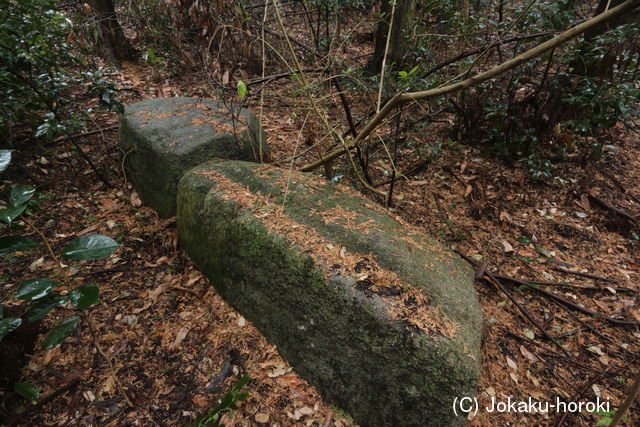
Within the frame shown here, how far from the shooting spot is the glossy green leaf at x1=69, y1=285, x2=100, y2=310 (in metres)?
1.23

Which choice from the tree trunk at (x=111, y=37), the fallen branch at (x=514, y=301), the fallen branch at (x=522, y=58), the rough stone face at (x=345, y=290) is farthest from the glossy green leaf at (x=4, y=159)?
the tree trunk at (x=111, y=37)

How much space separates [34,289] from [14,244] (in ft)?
0.60

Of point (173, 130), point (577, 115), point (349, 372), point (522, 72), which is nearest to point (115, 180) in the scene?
point (173, 130)

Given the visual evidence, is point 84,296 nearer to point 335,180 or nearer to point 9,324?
point 9,324

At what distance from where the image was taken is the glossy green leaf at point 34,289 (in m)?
1.20

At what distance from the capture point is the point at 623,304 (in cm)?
231

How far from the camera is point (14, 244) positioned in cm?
122

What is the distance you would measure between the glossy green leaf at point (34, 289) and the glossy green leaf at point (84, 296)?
8 cm

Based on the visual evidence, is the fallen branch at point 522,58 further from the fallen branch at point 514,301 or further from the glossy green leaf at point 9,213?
the glossy green leaf at point 9,213

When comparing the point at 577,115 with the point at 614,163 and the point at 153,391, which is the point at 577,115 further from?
the point at 153,391

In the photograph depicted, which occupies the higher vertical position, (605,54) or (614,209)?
(605,54)

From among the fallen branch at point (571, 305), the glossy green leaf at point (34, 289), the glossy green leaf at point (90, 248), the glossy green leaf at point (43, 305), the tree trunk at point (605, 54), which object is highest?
the tree trunk at point (605, 54)

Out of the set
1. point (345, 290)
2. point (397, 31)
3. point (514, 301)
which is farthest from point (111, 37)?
point (514, 301)

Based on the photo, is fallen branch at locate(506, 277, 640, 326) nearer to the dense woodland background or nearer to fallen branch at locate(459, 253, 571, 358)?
the dense woodland background
